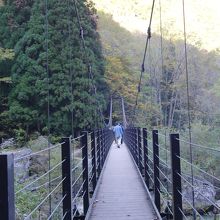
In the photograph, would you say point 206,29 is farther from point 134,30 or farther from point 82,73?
point 134,30

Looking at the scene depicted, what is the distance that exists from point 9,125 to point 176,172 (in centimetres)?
1139

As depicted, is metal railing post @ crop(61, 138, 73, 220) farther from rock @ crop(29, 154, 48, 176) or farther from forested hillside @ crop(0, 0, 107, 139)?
forested hillside @ crop(0, 0, 107, 139)

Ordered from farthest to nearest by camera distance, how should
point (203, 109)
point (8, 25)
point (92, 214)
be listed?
point (203, 109), point (8, 25), point (92, 214)

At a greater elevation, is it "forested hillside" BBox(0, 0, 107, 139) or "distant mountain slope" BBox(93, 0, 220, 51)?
"distant mountain slope" BBox(93, 0, 220, 51)

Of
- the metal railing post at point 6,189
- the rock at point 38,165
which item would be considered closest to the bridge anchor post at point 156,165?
the metal railing post at point 6,189

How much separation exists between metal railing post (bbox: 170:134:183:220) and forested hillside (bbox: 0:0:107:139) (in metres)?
10.4

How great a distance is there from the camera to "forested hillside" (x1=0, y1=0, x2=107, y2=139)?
13.0 metres

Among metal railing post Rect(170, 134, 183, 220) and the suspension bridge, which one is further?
metal railing post Rect(170, 134, 183, 220)

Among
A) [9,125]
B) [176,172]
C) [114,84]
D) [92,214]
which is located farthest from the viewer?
[114,84]

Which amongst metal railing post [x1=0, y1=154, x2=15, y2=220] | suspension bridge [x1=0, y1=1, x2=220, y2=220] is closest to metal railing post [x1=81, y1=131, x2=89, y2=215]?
suspension bridge [x1=0, y1=1, x2=220, y2=220]

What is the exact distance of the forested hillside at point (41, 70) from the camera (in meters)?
13.0

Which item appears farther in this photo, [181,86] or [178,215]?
[181,86]

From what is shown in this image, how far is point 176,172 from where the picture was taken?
7.73 ft

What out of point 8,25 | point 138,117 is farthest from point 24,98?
point 138,117
